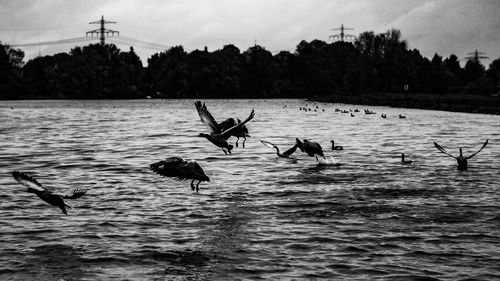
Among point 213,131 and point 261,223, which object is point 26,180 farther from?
point 213,131

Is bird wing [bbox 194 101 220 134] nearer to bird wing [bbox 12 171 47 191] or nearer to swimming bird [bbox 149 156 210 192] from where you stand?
swimming bird [bbox 149 156 210 192]

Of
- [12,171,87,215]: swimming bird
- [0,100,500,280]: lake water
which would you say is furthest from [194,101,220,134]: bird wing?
[12,171,87,215]: swimming bird

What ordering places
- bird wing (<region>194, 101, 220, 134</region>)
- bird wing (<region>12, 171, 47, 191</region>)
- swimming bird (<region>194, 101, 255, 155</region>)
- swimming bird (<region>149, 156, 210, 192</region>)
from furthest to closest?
Result: bird wing (<region>194, 101, 220, 134</region>) < swimming bird (<region>194, 101, 255, 155</region>) < swimming bird (<region>149, 156, 210, 192</region>) < bird wing (<region>12, 171, 47, 191</region>)

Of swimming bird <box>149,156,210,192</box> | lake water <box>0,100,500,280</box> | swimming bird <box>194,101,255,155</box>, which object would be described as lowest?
lake water <box>0,100,500,280</box>

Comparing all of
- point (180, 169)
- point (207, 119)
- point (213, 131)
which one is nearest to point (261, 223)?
point (180, 169)

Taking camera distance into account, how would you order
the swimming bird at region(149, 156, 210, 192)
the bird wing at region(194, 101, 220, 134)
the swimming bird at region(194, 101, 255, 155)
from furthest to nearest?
the bird wing at region(194, 101, 220, 134) → the swimming bird at region(194, 101, 255, 155) → the swimming bird at region(149, 156, 210, 192)

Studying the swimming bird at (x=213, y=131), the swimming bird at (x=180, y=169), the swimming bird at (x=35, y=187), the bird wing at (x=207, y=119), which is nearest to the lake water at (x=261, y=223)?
the swimming bird at (x=35, y=187)

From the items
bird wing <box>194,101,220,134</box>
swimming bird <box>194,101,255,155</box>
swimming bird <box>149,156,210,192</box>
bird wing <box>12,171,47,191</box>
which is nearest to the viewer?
bird wing <box>12,171,47,191</box>

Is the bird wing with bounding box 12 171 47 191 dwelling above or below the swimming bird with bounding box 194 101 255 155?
below

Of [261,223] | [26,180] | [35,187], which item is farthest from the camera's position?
[261,223]

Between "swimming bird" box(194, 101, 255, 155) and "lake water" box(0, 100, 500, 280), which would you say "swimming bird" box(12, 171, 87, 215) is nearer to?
"lake water" box(0, 100, 500, 280)

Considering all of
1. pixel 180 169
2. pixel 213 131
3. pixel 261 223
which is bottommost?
pixel 261 223

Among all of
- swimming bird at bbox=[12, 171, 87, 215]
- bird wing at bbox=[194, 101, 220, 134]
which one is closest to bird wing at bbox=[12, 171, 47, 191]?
swimming bird at bbox=[12, 171, 87, 215]

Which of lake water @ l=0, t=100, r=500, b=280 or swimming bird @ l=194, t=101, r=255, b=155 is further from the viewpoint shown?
swimming bird @ l=194, t=101, r=255, b=155
